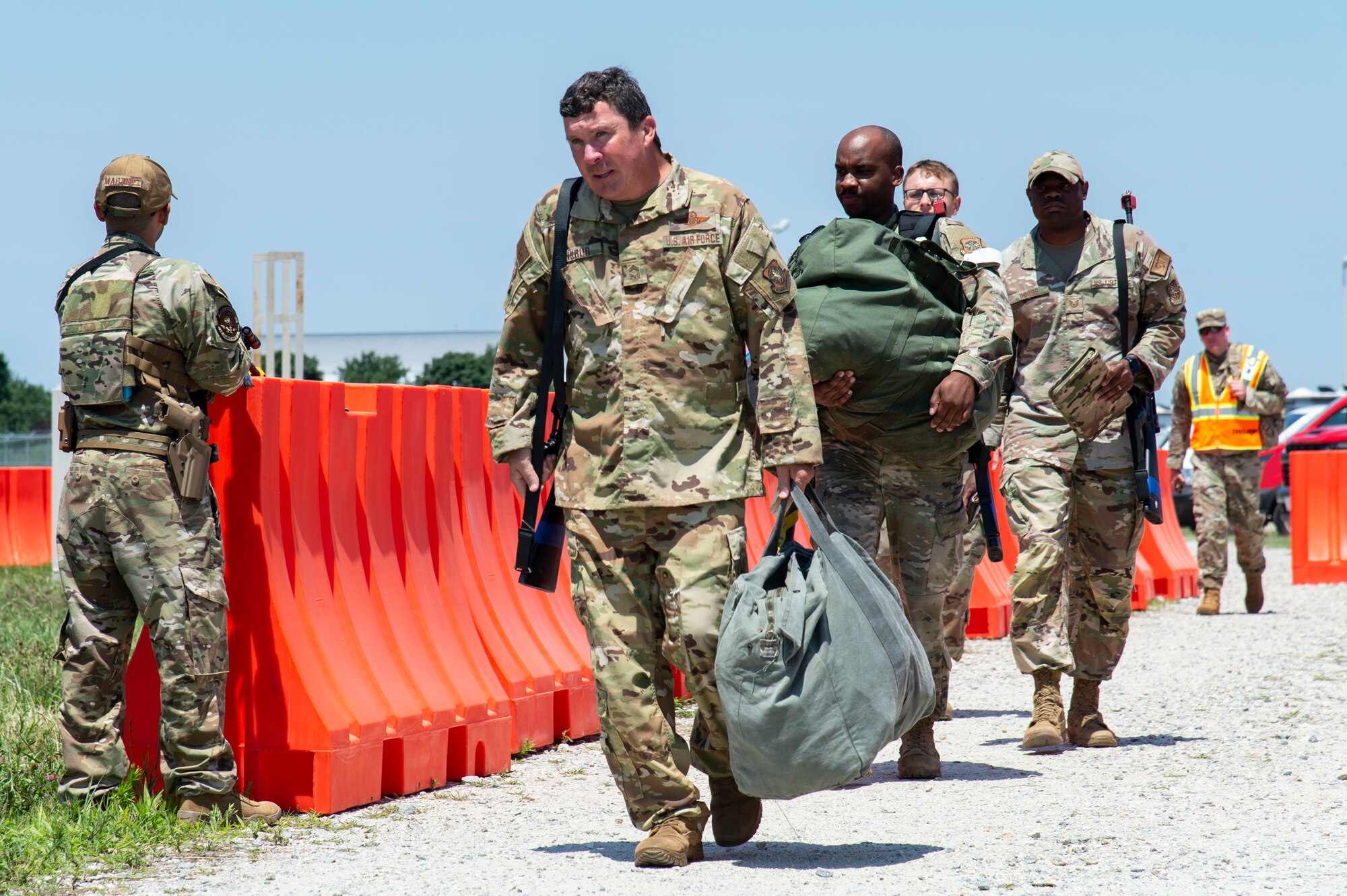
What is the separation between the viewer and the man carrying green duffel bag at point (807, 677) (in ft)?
14.9

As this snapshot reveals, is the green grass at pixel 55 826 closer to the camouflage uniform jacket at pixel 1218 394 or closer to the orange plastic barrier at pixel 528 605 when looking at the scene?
the orange plastic barrier at pixel 528 605

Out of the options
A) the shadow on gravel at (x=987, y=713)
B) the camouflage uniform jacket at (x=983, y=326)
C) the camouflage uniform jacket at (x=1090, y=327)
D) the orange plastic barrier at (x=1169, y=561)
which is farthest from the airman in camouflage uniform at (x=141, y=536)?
the orange plastic barrier at (x=1169, y=561)

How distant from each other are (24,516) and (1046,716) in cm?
1337

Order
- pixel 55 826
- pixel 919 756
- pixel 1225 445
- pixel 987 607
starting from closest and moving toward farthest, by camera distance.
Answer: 1. pixel 55 826
2. pixel 919 756
3. pixel 987 607
4. pixel 1225 445

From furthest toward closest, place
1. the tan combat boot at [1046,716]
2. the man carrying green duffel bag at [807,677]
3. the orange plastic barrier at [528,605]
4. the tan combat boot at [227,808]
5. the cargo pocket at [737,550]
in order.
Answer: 1. the orange plastic barrier at [528,605]
2. the tan combat boot at [1046,716]
3. the tan combat boot at [227,808]
4. the cargo pocket at [737,550]
5. the man carrying green duffel bag at [807,677]

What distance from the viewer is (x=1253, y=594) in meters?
13.5

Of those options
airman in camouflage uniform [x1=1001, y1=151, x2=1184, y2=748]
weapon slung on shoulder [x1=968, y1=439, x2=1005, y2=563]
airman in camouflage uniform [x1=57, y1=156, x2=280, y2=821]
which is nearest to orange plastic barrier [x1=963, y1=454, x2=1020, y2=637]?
airman in camouflage uniform [x1=1001, y1=151, x2=1184, y2=748]

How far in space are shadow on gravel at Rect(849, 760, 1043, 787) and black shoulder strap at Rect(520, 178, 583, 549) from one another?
2057mm

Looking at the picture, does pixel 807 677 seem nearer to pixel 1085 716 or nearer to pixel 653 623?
pixel 653 623

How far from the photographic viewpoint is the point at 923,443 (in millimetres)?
6027

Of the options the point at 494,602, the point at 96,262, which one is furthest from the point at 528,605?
the point at 96,262

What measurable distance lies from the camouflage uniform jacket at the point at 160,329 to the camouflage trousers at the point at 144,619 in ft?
0.43

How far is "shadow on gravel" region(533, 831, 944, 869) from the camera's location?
4855mm

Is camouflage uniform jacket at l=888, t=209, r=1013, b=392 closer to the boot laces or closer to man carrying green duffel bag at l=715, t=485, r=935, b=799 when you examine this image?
man carrying green duffel bag at l=715, t=485, r=935, b=799
